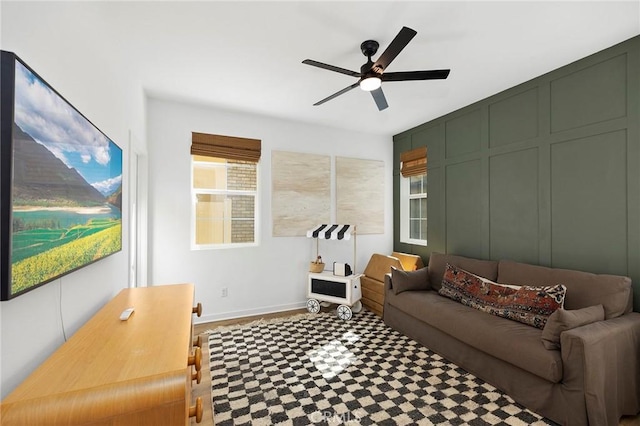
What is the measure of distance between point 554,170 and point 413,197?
2.06 meters

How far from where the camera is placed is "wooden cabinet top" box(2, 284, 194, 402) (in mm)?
945

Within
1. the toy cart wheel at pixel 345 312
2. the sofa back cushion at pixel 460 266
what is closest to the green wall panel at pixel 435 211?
the sofa back cushion at pixel 460 266

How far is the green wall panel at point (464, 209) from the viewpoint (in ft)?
11.9

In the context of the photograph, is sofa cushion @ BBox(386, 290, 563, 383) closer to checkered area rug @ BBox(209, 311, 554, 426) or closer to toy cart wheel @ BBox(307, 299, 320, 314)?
checkered area rug @ BBox(209, 311, 554, 426)

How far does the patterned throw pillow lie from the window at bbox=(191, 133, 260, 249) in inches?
98.2

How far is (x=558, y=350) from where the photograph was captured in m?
1.94

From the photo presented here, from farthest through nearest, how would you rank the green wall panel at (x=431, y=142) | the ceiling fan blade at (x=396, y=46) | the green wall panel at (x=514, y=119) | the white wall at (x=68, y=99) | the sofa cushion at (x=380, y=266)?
the green wall panel at (x=431, y=142)
the sofa cushion at (x=380, y=266)
the green wall panel at (x=514, y=119)
the ceiling fan blade at (x=396, y=46)
the white wall at (x=68, y=99)

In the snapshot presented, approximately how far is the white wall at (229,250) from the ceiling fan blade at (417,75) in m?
2.15

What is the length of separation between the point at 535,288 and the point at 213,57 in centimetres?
332

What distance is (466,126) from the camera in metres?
3.74

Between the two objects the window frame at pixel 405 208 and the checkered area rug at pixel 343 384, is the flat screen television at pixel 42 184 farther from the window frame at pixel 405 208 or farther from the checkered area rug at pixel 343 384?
the window frame at pixel 405 208

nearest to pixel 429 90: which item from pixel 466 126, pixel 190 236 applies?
pixel 466 126

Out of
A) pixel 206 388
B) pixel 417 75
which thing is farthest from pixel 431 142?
pixel 206 388

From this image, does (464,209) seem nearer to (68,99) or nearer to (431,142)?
(431,142)
